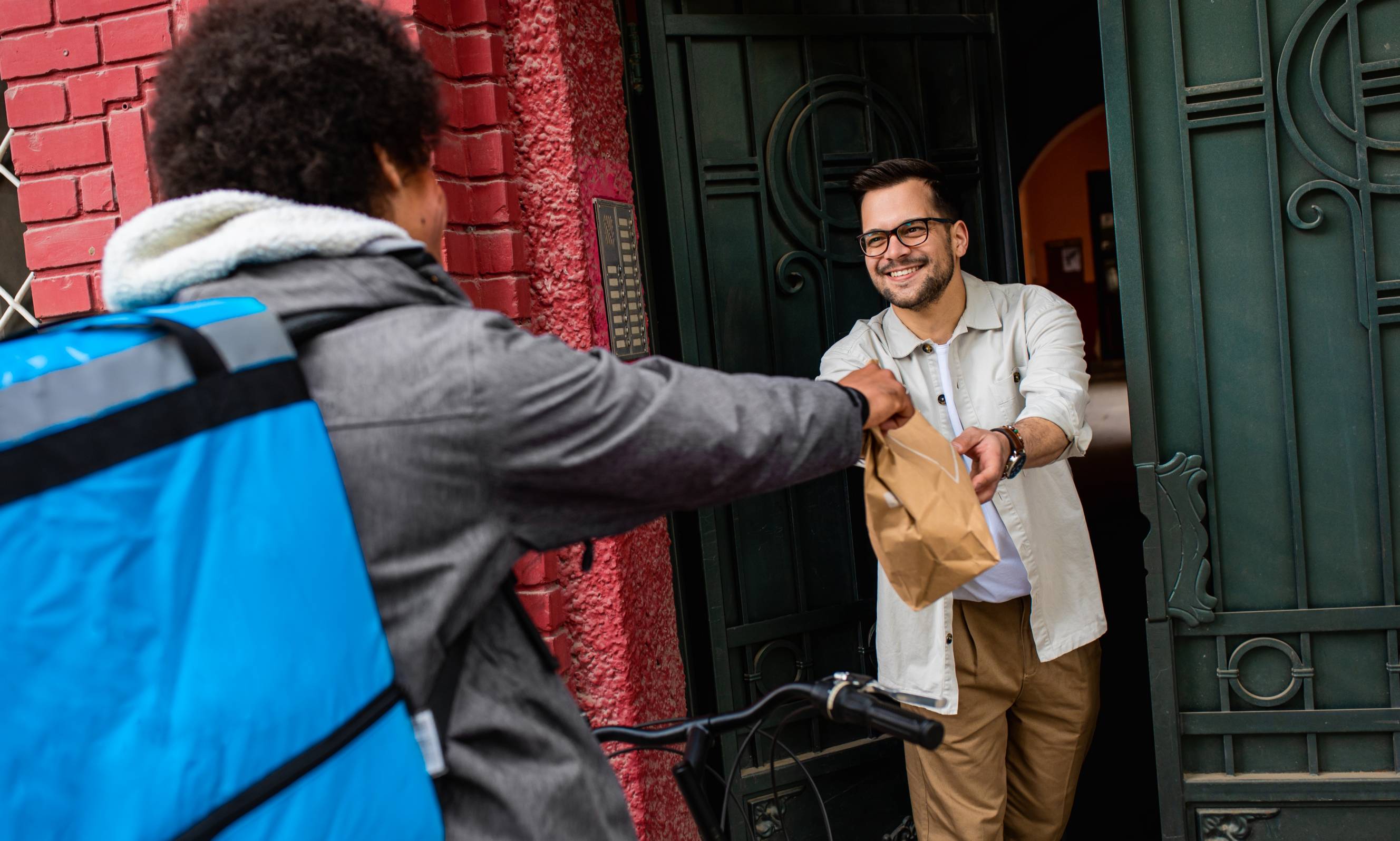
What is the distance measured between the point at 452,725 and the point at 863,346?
1.91m

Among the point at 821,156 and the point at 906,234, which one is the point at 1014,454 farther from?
the point at 821,156

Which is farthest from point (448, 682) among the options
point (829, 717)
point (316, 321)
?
point (829, 717)

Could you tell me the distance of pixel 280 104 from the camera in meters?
1.14

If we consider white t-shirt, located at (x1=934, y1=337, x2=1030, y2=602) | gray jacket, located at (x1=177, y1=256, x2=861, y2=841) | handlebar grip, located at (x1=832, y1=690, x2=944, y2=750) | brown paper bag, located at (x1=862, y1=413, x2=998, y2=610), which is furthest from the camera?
white t-shirt, located at (x1=934, y1=337, x2=1030, y2=602)

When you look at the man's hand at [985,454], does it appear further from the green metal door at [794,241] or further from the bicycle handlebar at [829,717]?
the green metal door at [794,241]

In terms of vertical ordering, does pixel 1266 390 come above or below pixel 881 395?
below

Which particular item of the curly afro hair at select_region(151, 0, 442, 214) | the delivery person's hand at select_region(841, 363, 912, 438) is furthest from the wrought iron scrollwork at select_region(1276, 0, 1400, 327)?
the curly afro hair at select_region(151, 0, 442, 214)

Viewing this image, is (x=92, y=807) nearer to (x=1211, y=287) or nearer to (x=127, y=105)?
(x=127, y=105)

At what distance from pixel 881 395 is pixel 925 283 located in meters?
1.37

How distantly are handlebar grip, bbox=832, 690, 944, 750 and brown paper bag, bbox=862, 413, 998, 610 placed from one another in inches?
11.3

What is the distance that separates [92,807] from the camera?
892 mm

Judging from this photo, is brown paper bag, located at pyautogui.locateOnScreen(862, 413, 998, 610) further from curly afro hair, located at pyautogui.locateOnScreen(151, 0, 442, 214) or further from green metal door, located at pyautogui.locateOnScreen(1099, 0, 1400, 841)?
green metal door, located at pyautogui.locateOnScreen(1099, 0, 1400, 841)

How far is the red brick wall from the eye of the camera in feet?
8.45

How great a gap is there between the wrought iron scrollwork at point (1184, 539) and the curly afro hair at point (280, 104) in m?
2.12
